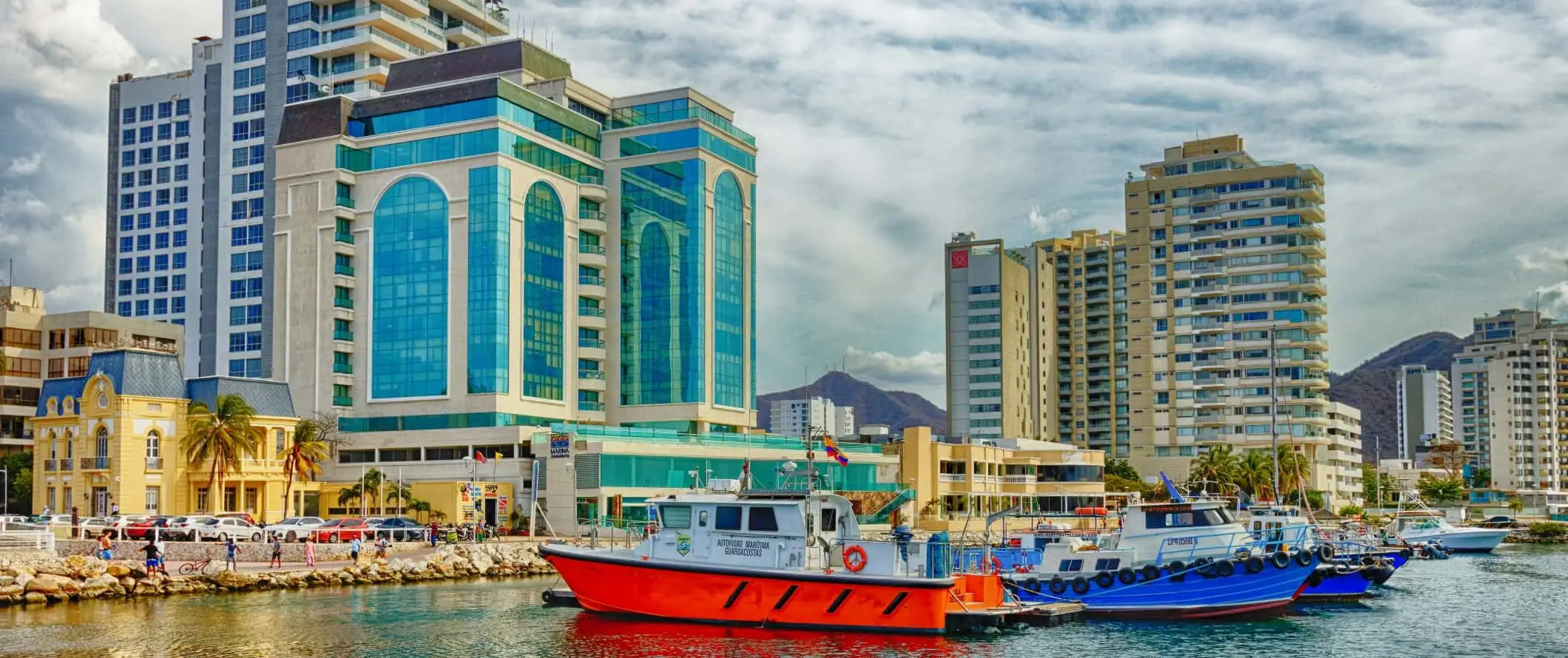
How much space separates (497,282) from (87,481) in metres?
30.9

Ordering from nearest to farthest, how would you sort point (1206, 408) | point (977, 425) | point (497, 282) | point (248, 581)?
1. point (248, 581)
2. point (497, 282)
3. point (1206, 408)
4. point (977, 425)

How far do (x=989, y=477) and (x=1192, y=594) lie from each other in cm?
6822

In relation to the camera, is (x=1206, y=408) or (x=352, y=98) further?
(x=1206, y=408)

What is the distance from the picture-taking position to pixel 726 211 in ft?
406

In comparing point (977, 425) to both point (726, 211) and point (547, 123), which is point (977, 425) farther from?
point (547, 123)

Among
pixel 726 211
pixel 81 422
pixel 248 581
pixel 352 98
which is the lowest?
pixel 248 581

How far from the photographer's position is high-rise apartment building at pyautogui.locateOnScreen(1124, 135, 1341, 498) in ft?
484

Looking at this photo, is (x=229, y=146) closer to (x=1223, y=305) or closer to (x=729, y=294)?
(x=729, y=294)

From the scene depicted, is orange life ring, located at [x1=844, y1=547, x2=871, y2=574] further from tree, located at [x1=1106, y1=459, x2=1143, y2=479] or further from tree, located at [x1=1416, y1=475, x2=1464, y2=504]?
tree, located at [x1=1416, y1=475, x2=1464, y2=504]

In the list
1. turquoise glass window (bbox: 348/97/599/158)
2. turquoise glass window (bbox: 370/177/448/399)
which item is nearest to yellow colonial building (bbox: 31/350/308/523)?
turquoise glass window (bbox: 370/177/448/399)

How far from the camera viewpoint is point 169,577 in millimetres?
57906

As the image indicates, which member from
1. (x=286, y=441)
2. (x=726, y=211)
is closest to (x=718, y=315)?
(x=726, y=211)

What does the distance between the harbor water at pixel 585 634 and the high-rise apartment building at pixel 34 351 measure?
71.6m

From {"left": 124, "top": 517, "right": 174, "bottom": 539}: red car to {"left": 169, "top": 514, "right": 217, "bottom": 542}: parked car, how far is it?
0.45 m
